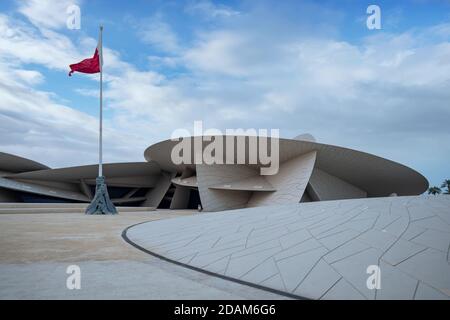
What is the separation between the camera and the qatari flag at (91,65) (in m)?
20.5

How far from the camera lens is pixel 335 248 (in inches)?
232

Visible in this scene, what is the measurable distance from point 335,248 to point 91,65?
775 inches

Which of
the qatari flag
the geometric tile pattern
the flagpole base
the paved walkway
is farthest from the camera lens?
the flagpole base

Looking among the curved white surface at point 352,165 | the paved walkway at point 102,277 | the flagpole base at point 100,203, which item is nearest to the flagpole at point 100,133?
the flagpole base at point 100,203

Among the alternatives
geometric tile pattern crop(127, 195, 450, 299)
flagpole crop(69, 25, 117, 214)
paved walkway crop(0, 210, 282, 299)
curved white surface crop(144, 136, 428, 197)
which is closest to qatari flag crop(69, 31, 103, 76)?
flagpole crop(69, 25, 117, 214)

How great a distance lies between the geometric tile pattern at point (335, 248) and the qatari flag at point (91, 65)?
14999mm

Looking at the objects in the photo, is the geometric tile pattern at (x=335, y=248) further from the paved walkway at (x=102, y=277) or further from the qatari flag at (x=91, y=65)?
the qatari flag at (x=91, y=65)

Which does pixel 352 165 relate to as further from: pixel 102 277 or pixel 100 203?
pixel 102 277

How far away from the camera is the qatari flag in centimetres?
2048

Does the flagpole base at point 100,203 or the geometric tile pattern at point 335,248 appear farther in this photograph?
the flagpole base at point 100,203

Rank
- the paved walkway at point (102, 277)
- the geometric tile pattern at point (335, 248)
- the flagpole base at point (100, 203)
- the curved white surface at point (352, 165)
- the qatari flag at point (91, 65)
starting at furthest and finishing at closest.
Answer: the curved white surface at point (352, 165) < the flagpole base at point (100, 203) < the qatari flag at point (91, 65) < the geometric tile pattern at point (335, 248) < the paved walkway at point (102, 277)

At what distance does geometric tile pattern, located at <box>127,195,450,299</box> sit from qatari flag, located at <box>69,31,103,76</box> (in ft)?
49.2

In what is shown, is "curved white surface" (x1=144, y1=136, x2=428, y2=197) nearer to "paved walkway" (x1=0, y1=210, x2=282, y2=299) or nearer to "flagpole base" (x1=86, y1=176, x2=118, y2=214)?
"flagpole base" (x1=86, y1=176, x2=118, y2=214)
